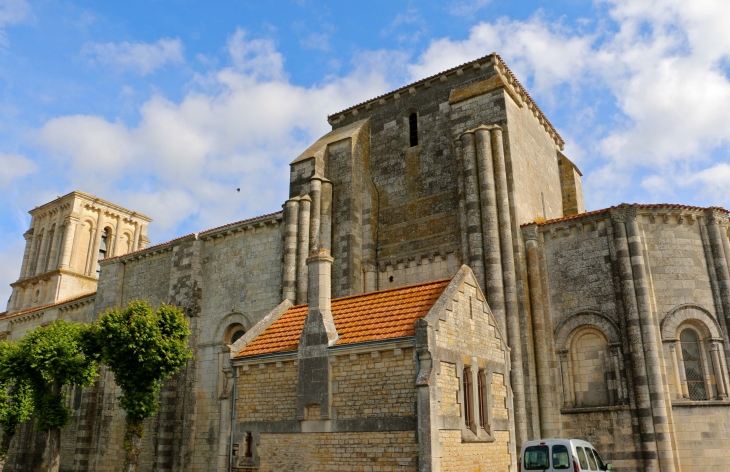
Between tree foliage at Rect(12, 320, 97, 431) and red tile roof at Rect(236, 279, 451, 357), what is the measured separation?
428 inches

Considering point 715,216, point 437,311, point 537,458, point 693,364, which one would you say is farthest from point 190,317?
point 715,216

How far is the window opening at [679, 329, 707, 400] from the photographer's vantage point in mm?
17125

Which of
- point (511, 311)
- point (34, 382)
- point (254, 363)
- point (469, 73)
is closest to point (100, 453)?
point (34, 382)

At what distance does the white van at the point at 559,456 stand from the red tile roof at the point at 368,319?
375cm

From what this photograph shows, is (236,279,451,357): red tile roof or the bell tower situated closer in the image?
(236,279,451,357): red tile roof

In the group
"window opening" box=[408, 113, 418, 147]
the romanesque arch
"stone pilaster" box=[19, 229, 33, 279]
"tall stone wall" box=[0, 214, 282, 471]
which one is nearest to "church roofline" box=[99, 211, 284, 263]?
"tall stone wall" box=[0, 214, 282, 471]

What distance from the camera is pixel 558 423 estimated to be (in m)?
17.7

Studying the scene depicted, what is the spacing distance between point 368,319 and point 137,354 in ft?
33.8

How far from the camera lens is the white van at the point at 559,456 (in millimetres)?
12352

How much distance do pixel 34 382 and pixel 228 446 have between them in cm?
1395

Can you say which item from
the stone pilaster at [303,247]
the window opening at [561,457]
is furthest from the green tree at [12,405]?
the window opening at [561,457]

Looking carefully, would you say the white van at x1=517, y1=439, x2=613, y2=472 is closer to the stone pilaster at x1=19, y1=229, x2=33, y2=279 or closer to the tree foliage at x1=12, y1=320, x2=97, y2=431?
the tree foliage at x1=12, y1=320, x2=97, y2=431

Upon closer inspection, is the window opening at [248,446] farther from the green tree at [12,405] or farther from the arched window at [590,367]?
the green tree at [12,405]

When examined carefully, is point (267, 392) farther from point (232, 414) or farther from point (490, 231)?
point (490, 231)
